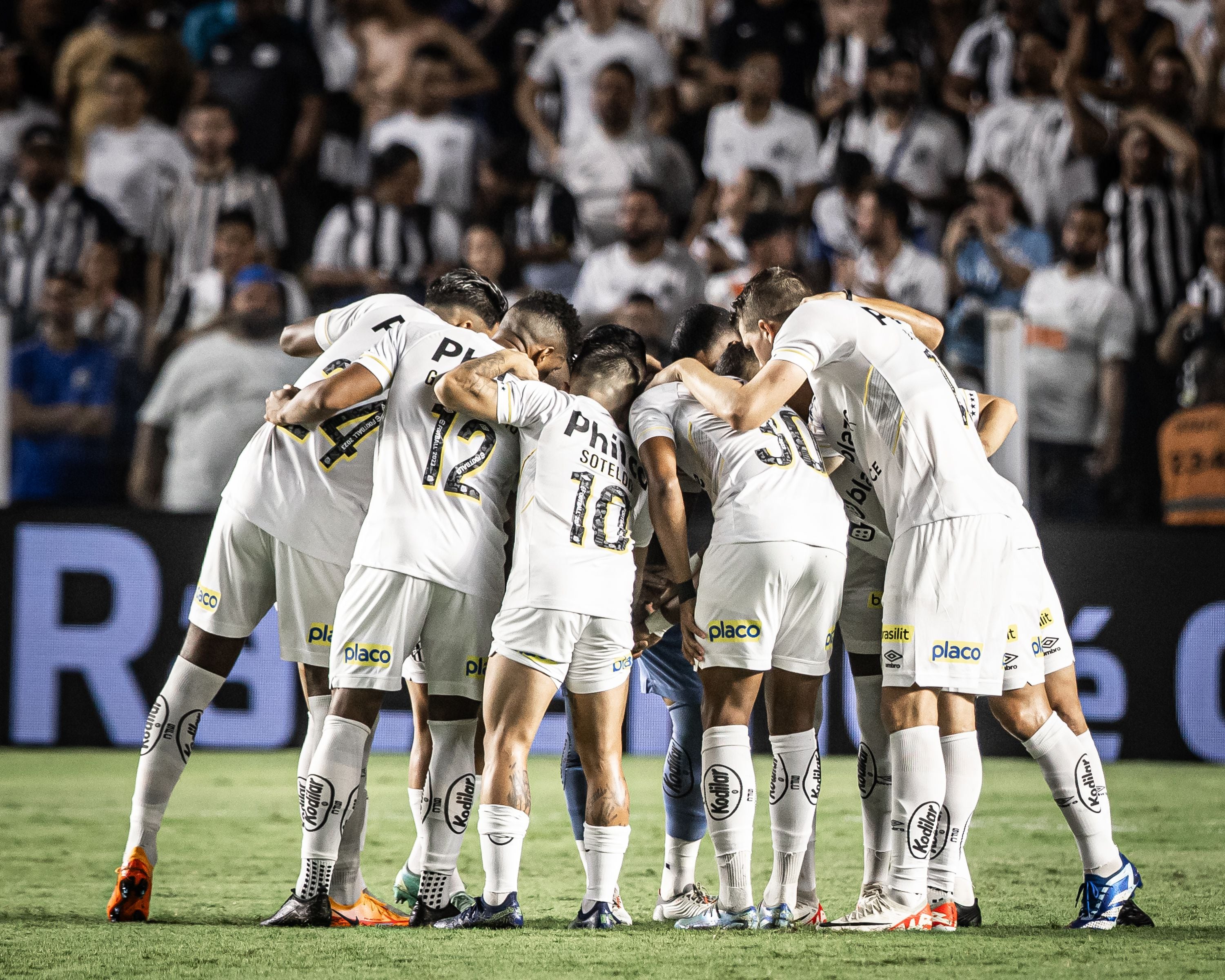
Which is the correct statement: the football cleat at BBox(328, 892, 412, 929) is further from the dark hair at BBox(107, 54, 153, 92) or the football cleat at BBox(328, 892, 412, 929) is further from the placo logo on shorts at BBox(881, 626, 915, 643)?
the dark hair at BBox(107, 54, 153, 92)

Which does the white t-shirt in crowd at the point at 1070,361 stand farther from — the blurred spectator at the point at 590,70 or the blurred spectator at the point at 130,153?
the blurred spectator at the point at 130,153

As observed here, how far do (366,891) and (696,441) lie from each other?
1.81m

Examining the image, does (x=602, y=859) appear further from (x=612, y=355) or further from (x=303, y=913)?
(x=612, y=355)

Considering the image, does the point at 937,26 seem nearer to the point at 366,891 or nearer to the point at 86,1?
the point at 86,1

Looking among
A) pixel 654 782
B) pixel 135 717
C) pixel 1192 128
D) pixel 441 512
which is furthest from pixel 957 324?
pixel 135 717

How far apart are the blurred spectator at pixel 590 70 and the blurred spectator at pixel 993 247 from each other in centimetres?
256

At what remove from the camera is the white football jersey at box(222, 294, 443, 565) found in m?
4.94

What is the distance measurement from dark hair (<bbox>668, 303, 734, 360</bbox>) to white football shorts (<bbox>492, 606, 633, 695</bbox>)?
1.08 m

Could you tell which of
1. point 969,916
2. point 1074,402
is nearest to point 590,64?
point 1074,402

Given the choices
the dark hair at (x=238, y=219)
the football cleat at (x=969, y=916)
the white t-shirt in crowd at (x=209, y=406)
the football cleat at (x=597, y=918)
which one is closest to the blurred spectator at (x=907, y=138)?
the dark hair at (x=238, y=219)

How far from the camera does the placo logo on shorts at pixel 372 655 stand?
452 centimetres

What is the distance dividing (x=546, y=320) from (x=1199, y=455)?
200 inches

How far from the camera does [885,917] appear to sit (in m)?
4.46

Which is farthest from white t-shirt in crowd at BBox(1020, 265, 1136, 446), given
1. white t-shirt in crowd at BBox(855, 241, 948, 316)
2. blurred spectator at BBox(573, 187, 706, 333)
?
blurred spectator at BBox(573, 187, 706, 333)
